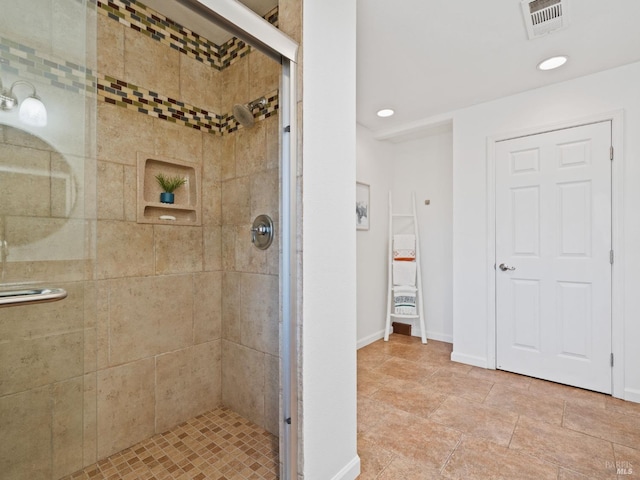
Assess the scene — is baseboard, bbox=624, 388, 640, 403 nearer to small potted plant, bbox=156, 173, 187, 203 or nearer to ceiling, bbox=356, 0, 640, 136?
ceiling, bbox=356, 0, 640, 136

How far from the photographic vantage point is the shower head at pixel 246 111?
1.89 meters

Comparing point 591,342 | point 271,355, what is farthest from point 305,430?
point 591,342

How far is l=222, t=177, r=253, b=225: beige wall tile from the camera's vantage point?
204 cm

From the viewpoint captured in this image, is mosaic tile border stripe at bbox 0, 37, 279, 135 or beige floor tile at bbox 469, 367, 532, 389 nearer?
mosaic tile border stripe at bbox 0, 37, 279, 135

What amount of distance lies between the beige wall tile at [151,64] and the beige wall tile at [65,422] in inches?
62.5

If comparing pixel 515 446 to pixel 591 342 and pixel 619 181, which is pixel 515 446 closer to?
pixel 591 342

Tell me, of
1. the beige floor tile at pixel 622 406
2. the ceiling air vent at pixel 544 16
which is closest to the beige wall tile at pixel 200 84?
the ceiling air vent at pixel 544 16

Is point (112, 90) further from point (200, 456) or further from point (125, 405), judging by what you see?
point (200, 456)

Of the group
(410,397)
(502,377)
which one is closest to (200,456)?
(410,397)

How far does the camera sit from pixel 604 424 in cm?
195

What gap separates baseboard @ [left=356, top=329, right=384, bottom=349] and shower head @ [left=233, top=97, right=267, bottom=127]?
97.3 inches

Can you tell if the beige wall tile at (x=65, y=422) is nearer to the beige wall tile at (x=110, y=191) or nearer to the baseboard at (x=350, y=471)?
the beige wall tile at (x=110, y=191)

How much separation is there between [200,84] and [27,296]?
1.67 m

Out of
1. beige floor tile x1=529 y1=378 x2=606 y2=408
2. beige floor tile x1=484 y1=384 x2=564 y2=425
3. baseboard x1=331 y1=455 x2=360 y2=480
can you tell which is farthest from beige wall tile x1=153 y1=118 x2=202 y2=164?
beige floor tile x1=529 y1=378 x2=606 y2=408
